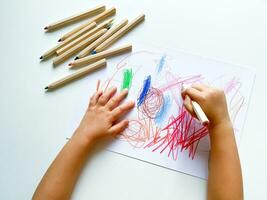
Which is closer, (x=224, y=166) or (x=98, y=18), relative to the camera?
(x=224, y=166)

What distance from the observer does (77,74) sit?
616mm

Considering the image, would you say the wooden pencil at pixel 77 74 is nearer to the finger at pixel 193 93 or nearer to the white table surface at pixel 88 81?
the white table surface at pixel 88 81

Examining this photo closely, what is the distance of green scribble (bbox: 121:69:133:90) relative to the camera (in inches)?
24.0

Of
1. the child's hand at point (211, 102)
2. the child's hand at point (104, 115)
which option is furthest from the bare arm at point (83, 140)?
the child's hand at point (211, 102)

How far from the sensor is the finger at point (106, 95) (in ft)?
1.97

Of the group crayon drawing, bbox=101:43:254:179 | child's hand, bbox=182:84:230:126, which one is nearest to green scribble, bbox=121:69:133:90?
crayon drawing, bbox=101:43:254:179

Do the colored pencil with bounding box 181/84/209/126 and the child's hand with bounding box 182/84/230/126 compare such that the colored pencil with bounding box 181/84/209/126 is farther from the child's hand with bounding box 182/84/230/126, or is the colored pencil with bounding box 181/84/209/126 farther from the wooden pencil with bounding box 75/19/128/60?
the wooden pencil with bounding box 75/19/128/60

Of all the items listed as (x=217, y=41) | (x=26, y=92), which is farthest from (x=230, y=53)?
(x=26, y=92)

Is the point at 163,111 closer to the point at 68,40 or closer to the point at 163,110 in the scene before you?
the point at 163,110

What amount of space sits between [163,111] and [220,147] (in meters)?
0.11

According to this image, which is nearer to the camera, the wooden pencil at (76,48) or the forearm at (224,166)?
the forearm at (224,166)

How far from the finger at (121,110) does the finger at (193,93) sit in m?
0.09

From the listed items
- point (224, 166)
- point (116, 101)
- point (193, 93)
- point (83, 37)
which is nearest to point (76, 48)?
point (83, 37)

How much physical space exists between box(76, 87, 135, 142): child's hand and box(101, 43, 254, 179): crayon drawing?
1 cm
